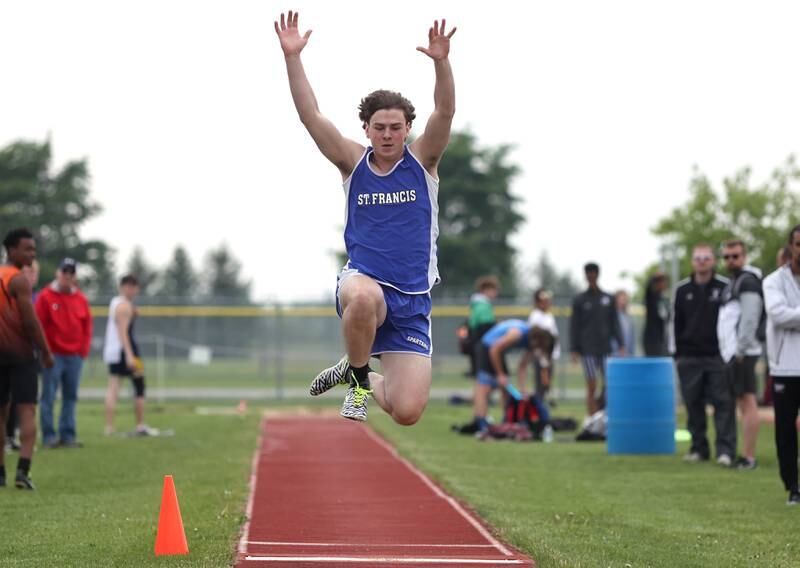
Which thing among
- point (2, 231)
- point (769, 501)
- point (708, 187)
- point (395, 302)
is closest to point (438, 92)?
point (395, 302)

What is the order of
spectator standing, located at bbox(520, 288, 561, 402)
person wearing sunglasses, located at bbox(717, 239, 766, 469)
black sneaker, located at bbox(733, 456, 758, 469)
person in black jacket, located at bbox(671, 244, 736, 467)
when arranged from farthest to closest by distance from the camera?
1. spectator standing, located at bbox(520, 288, 561, 402)
2. person in black jacket, located at bbox(671, 244, 736, 467)
3. black sneaker, located at bbox(733, 456, 758, 469)
4. person wearing sunglasses, located at bbox(717, 239, 766, 469)

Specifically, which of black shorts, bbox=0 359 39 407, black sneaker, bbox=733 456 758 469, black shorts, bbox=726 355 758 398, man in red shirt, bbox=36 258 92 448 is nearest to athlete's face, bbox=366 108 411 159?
black shorts, bbox=0 359 39 407

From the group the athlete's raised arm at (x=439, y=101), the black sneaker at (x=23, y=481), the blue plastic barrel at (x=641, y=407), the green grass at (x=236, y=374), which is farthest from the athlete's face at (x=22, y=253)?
the green grass at (x=236, y=374)

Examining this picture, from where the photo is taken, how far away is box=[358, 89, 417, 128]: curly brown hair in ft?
28.3

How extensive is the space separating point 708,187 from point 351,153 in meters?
40.2

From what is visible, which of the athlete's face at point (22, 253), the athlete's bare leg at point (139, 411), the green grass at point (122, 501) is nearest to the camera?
the green grass at point (122, 501)

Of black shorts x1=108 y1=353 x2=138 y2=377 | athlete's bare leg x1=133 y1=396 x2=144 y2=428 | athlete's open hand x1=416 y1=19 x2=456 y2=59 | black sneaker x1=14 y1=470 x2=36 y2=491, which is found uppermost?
athlete's open hand x1=416 y1=19 x2=456 y2=59

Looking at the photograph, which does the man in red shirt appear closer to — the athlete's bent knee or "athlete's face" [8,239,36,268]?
"athlete's face" [8,239,36,268]

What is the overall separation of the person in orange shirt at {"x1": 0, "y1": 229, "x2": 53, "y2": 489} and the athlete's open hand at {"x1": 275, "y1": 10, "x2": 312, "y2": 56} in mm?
4882

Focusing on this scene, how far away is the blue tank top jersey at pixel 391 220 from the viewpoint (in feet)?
28.0

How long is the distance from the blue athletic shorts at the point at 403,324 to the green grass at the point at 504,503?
59.0 inches

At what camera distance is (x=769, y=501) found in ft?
38.5

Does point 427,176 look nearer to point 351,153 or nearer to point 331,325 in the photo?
point 351,153

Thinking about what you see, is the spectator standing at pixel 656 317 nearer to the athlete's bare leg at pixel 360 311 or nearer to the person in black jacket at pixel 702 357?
the person in black jacket at pixel 702 357
